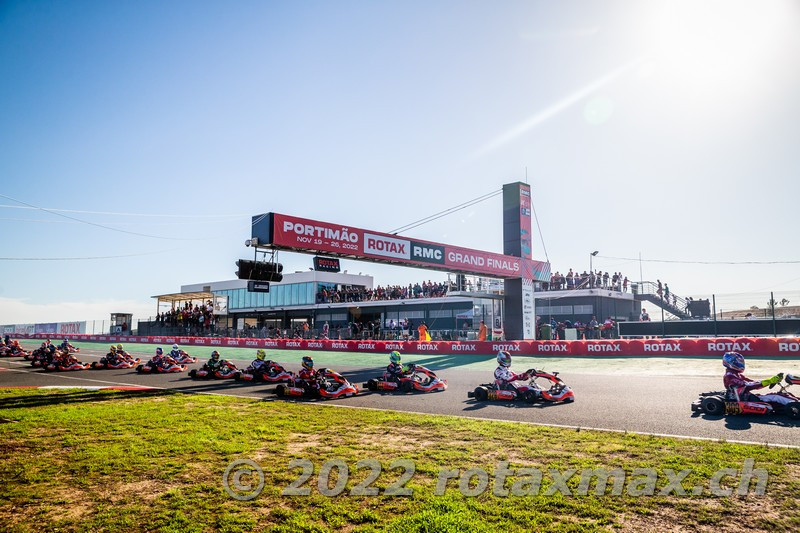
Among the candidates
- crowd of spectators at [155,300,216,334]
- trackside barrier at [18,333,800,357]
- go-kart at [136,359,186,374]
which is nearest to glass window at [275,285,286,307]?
crowd of spectators at [155,300,216,334]

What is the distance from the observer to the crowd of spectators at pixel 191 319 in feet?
133

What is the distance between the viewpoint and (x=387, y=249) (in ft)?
71.7

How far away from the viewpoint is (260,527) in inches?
163

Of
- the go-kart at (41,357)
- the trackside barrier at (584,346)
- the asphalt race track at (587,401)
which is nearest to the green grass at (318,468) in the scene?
the asphalt race track at (587,401)

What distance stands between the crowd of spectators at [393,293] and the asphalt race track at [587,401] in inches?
850

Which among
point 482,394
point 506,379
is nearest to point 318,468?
point 482,394

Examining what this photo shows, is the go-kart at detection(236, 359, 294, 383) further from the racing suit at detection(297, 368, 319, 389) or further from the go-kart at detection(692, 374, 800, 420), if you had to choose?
the go-kart at detection(692, 374, 800, 420)

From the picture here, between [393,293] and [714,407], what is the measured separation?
34627 millimetres

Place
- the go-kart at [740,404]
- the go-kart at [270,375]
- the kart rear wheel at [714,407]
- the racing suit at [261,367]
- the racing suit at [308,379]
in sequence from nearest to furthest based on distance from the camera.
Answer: the go-kart at [740,404], the kart rear wheel at [714,407], the racing suit at [308,379], the go-kart at [270,375], the racing suit at [261,367]

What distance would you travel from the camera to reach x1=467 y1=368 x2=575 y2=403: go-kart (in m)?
10.5

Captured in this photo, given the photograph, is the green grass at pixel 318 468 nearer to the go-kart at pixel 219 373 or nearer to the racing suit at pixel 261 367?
the racing suit at pixel 261 367

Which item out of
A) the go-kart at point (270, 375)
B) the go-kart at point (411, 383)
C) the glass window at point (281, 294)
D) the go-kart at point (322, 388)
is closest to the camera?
the go-kart at point (322, 388)

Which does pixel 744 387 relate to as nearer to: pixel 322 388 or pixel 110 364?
pixel 322 388

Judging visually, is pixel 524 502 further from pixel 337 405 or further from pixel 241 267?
pixel 241 267
